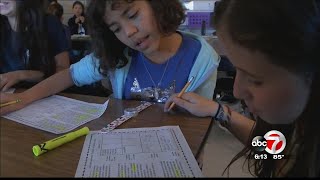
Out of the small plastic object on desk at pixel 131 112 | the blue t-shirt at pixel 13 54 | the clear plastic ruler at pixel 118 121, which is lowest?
the small plastic object on desk at pixel 131 112

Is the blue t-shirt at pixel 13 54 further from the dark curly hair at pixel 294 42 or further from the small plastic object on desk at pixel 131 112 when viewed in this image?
the dark curly hair at pixel 294 42

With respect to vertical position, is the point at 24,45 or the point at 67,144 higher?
the point at 24,45

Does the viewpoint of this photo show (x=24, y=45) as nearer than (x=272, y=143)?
No

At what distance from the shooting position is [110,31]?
0.66 m

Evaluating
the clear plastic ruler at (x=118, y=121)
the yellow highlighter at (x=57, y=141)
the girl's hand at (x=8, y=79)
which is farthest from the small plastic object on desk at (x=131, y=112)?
the girl's hand at (x=8, y=79)

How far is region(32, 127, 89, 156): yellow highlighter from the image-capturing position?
1.45ft

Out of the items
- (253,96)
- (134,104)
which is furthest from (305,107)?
(134,104)

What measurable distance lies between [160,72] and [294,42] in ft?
1.87

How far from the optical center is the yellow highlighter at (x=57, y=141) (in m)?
0.44

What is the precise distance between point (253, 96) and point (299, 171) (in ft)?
0.35

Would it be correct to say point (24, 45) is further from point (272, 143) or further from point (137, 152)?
point (272, 143)

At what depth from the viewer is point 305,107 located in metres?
0.27

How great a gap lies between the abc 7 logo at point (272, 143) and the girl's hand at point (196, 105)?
0.26 meters

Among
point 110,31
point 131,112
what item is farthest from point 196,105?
point 110,31
